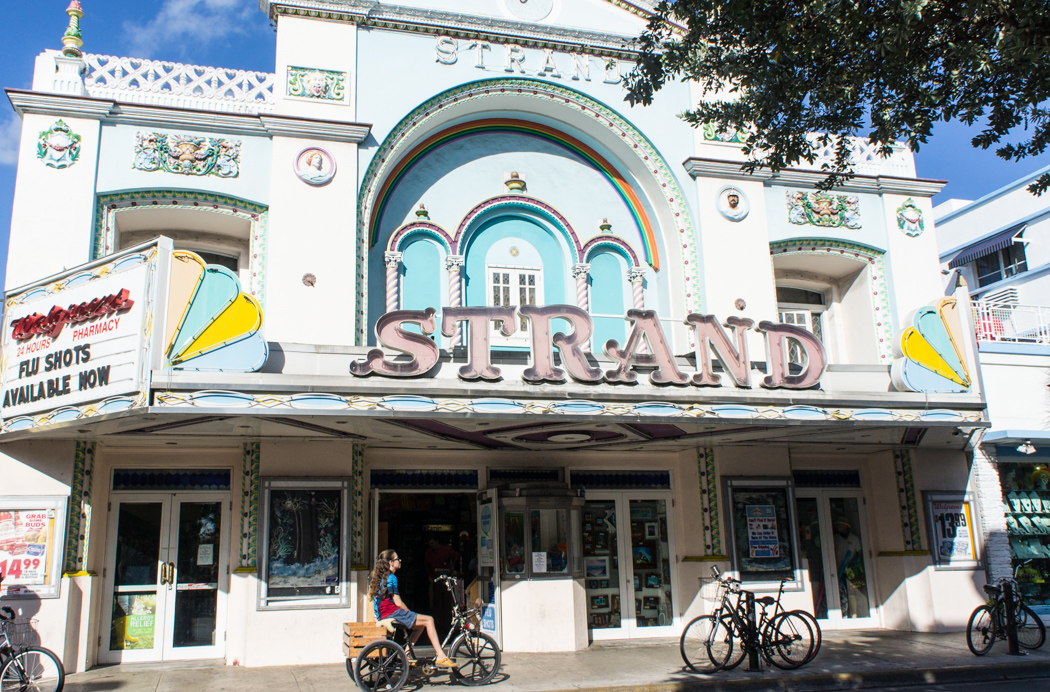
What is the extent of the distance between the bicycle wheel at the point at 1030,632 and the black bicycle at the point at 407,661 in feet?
26.1

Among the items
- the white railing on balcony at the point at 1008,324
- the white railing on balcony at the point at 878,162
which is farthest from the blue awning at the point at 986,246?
the white railing on balcony at the point at 878,162

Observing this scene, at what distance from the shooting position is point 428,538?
15242 millimetres

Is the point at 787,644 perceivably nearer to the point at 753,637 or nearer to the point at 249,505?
the point at 753,637

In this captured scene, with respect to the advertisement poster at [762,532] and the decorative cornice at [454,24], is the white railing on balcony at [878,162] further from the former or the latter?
the advertisement poster at [762,532]

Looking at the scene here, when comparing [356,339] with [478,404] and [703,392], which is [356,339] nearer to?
[478,404]

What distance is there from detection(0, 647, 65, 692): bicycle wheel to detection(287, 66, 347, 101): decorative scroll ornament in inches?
350

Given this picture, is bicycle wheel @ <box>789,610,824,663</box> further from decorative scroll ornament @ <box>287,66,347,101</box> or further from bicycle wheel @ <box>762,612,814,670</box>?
decorative scroll ornament @ <box>287,66,347,101</box>

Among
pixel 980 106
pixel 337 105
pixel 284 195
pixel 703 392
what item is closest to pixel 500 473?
pixel 703 392

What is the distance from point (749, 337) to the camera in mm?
15414

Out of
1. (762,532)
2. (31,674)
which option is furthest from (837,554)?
(31,674)

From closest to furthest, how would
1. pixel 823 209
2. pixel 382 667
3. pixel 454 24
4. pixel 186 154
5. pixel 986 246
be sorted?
1. pixel 382 667
2. pixel 186 154
3. pixel 454 24
4. pixel 823 209
5. pixel 986 246

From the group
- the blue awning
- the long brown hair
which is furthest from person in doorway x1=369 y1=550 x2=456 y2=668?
the blue awning

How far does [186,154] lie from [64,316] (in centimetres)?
367

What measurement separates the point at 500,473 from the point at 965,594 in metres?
8.49
